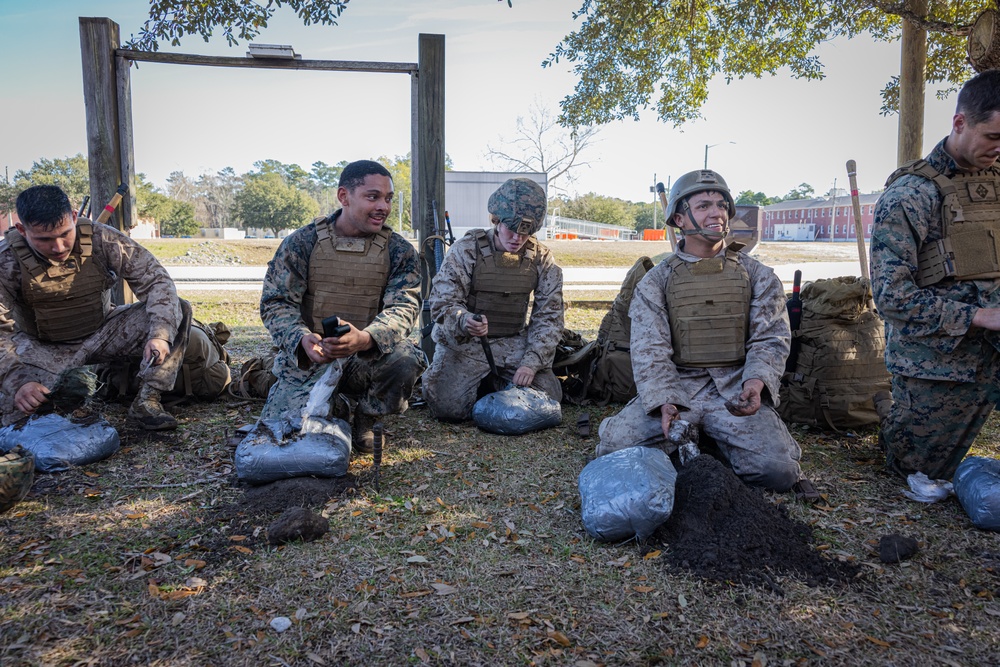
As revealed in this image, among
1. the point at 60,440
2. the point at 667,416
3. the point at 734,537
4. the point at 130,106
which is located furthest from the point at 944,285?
the point at 130,106

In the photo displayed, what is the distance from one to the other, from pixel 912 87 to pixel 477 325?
17.8 ft

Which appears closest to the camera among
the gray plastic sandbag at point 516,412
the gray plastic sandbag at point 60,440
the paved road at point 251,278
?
the gray plastic sandbag at point 60,440

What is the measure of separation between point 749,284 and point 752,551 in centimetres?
174

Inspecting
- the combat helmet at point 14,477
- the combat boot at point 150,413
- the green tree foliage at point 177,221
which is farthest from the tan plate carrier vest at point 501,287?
the green tree foliage at point 177,221

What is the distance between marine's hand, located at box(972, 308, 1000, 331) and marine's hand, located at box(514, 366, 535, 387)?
107 inches

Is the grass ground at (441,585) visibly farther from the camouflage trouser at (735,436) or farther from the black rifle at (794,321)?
the black rifle at (794,321)

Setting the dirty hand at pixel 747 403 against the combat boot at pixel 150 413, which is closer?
the dirty hand at pixel 747 403

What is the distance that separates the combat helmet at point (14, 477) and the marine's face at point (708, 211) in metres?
3.80

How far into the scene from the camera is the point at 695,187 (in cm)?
401

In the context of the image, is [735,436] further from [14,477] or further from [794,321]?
[14,477]

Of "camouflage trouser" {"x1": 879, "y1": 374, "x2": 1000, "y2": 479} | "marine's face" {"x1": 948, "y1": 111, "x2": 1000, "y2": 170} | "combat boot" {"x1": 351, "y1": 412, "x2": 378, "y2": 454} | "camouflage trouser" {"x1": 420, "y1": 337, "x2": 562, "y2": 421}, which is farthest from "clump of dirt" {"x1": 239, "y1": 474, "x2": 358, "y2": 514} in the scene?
"marine's face" {"x1": 948, "y1": 111, "x2": 1000, "y2": 170}

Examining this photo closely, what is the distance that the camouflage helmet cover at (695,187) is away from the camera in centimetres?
402

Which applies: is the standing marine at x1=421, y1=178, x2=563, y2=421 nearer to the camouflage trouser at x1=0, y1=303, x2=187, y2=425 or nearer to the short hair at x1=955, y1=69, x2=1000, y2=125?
the camouflage trouser at x1=0, y1=303, x2=187, y2=425

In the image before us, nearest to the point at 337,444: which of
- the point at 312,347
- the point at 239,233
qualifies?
the point at 312,347
